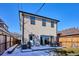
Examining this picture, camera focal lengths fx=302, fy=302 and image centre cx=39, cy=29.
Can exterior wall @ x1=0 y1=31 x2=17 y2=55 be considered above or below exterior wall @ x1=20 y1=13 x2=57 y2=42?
below

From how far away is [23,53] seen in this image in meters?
6.04

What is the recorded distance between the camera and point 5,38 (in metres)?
6.11

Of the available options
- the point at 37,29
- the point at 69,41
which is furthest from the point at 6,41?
the point at 69,41

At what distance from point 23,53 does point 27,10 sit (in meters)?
0.86

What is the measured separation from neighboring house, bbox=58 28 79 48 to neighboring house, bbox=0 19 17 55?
0.95m

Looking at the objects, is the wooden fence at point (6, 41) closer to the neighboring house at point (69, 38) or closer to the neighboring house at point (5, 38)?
the neighboring house at point (5, 38)

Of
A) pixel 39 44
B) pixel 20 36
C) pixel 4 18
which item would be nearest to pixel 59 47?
pixel 39 44

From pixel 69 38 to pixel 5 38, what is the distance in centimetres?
130

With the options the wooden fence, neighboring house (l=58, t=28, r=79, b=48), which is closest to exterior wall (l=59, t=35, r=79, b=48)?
neighboring house (l=58, t=28, r=79, b=48)

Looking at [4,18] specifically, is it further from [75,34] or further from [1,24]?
[75,34]

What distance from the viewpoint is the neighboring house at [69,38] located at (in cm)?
608

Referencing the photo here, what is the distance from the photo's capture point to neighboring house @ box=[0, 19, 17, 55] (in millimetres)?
6027

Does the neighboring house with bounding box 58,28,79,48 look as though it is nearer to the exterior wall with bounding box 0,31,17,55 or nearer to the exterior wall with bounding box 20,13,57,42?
the exterior wall with bounding box 20,13,57,42

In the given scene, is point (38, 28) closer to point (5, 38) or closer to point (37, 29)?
point (37, 29)
